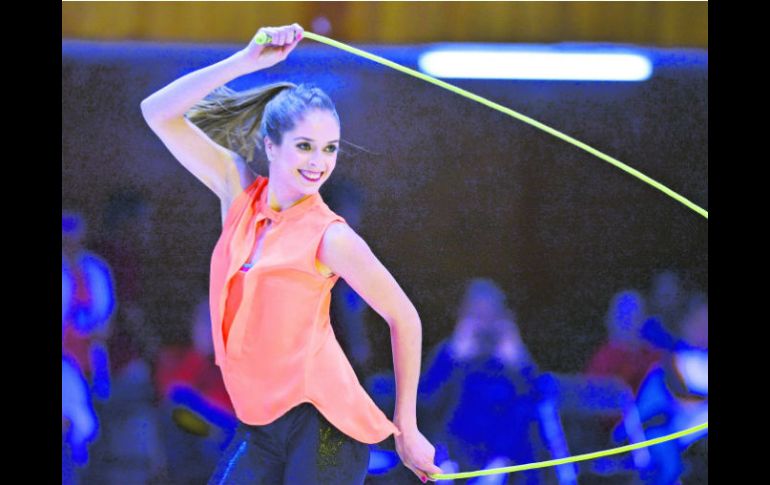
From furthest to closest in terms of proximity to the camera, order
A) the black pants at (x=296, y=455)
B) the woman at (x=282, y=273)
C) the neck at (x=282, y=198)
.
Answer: the neck at (x=282, y=198) → the woman at (x=282, y=273) → the black pants at (x=296, y=455)

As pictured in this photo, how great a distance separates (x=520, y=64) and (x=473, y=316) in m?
0.93

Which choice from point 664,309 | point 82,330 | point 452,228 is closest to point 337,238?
point 452,228

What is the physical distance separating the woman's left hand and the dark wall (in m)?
0.33

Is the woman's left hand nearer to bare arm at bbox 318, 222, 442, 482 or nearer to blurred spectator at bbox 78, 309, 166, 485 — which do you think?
bare arm at bbox 318, 222, 442, 482

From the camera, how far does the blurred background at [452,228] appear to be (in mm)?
3232

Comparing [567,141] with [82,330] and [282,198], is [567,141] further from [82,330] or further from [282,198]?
[82,330]

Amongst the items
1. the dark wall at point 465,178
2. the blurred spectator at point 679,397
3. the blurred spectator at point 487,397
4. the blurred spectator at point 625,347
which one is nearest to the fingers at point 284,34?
the dark wall at point 465,178

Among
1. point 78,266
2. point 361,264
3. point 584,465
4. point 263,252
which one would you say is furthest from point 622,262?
point 78,266

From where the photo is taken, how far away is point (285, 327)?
9.96 ft

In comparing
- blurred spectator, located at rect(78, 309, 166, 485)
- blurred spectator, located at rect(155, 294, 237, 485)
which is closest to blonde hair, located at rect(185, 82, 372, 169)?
blurred spectator, located at rect(155, 294, 237, 485)

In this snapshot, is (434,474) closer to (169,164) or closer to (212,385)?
(212,385)

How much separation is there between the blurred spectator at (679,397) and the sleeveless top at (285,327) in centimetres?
94

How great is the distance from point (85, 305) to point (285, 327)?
795 mm

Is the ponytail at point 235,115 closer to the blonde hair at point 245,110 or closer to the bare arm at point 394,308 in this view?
the blonde hair at point 245,110
